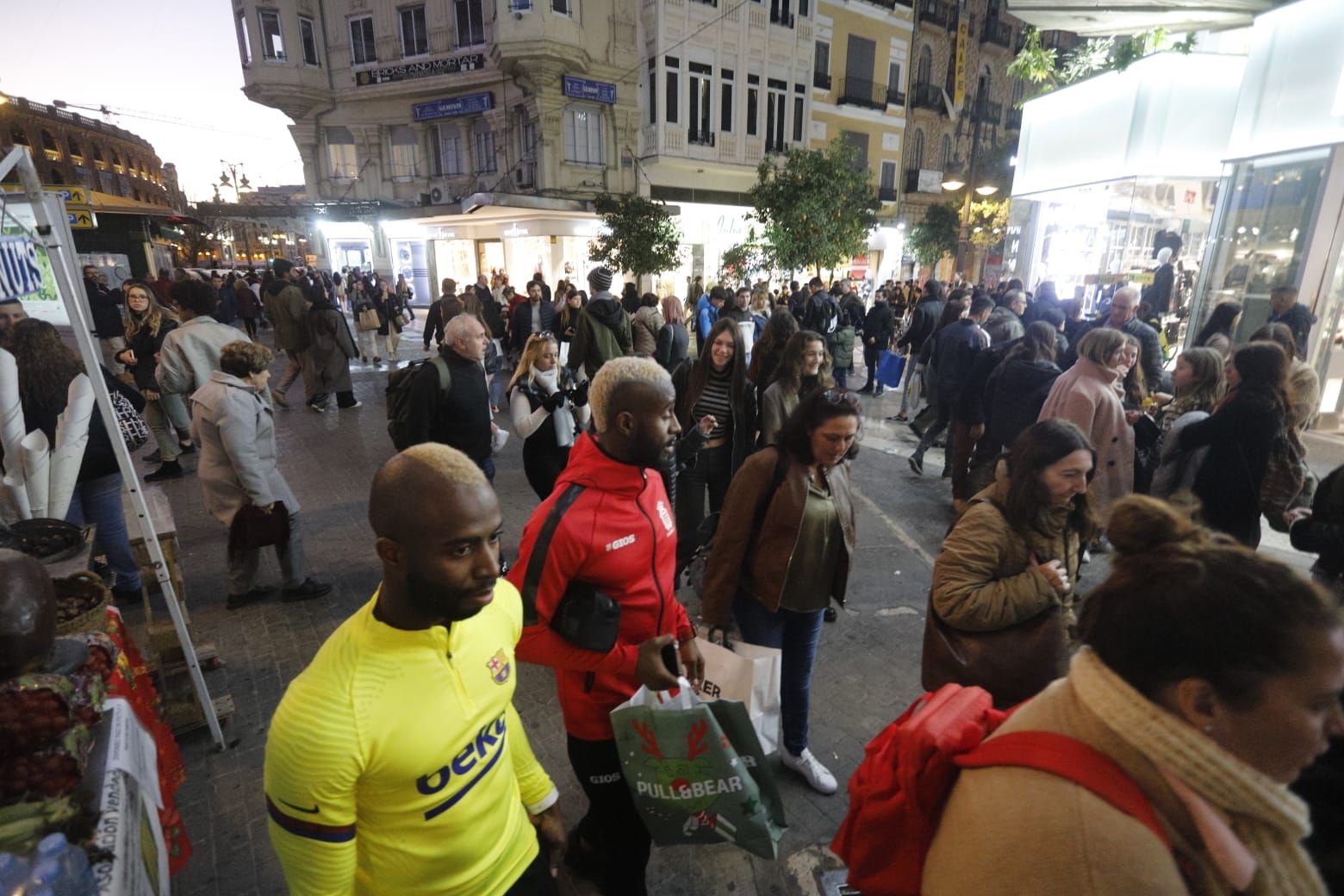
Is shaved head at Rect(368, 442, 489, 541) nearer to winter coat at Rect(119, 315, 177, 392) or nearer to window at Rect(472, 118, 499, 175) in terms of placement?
winter coat at Rect(119, 315, 177, 392)

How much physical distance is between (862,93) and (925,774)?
30485 millimetres

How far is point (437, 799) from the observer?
4.66 ft

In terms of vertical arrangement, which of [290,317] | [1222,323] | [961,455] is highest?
[1222,323]

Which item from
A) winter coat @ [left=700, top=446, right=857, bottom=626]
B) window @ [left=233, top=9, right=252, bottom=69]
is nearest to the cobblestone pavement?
winter coat @ [left=700, top=446, right=857, bottom=626]

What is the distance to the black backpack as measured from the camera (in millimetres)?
4277

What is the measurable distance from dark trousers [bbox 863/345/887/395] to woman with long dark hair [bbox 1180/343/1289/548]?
795 centimetres

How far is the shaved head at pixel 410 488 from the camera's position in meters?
1.31

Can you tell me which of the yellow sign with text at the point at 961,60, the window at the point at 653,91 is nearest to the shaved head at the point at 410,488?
the window at the point at 653,91

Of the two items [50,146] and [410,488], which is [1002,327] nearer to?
[410,488]

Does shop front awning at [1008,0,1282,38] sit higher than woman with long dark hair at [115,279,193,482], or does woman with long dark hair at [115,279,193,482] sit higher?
shop front awning at [1008,0,1282,38]

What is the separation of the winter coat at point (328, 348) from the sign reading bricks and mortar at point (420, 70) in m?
17.3

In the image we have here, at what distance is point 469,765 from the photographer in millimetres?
1481

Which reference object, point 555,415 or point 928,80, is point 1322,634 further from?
point 928,80

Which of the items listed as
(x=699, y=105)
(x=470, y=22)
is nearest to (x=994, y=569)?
(x=699, y=105)
